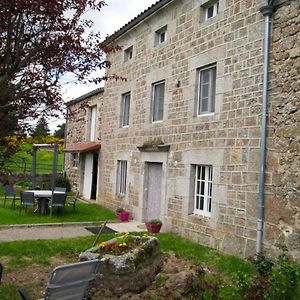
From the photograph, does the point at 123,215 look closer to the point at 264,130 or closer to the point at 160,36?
the point at 160,36

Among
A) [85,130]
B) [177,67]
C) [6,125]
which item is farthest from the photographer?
[85,130]

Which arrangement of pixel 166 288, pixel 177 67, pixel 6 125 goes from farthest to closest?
pixel 177 67 → pixel 166 288 → pixel 6 125

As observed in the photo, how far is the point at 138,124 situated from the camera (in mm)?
13227

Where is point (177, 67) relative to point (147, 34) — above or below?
below

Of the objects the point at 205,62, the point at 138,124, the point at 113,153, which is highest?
the point at 205,62

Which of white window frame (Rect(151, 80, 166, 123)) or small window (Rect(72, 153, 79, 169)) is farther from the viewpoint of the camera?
small window (Rect(72, 153, 79, 169))

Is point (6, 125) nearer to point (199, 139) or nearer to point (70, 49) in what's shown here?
point (70, 49)

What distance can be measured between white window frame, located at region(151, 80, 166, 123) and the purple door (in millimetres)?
1483

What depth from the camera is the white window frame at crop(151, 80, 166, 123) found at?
12.2 meters

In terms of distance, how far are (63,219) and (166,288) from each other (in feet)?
24.1

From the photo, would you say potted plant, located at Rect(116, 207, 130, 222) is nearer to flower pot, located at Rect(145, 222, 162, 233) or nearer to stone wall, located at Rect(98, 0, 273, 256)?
stone wall, located at Rect(98, 0, 273, 256)

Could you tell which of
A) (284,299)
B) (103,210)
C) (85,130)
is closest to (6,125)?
(284,299)

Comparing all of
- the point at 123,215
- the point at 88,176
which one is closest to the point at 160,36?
the point at 123,215

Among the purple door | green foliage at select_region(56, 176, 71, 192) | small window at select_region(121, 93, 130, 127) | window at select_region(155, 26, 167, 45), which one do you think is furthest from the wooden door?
window at select_region(155, 26, 167, 45)
